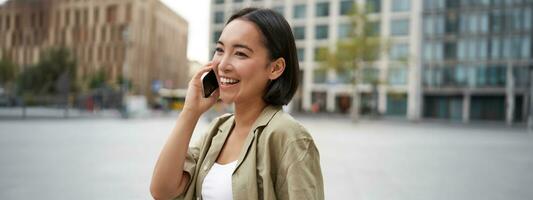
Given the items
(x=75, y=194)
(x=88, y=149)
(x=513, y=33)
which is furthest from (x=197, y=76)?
(x=513, y=33)

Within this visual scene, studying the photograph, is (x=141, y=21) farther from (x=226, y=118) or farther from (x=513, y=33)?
(x=226, y=118)

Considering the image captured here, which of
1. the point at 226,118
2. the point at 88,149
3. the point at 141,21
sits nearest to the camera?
the point at 226,118

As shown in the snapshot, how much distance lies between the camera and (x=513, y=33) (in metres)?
43.8

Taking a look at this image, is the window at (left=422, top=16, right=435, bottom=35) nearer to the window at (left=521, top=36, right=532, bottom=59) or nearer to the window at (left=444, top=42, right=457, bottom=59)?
the window at (left=444, top=42, right=457, bottom=59)

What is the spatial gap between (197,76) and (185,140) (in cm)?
26

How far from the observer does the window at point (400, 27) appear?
4894cm

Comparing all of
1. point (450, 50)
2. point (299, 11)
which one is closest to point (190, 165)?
point (450, 50)

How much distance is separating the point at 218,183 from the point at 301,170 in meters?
0.38

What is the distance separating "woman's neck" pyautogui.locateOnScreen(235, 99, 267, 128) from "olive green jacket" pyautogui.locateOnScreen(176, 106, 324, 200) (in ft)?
0.17

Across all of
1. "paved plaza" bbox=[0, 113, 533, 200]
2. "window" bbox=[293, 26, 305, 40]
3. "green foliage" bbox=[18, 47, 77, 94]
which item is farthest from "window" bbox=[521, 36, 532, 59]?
"green foliage" bbox=[18, 47, 77, 94]

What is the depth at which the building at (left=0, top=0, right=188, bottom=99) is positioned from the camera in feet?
241

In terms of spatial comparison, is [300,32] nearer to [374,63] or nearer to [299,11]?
[299,11]

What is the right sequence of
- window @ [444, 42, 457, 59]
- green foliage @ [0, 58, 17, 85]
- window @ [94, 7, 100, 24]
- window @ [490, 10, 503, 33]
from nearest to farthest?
window @ [490, 10, 503, 33] → window @ [444, 42, 457, 59] → green foliage @ [0, 58, 17, 85] → window @ [94, 7, 100, 24]

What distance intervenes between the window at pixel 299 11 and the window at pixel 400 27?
38.4 ft
